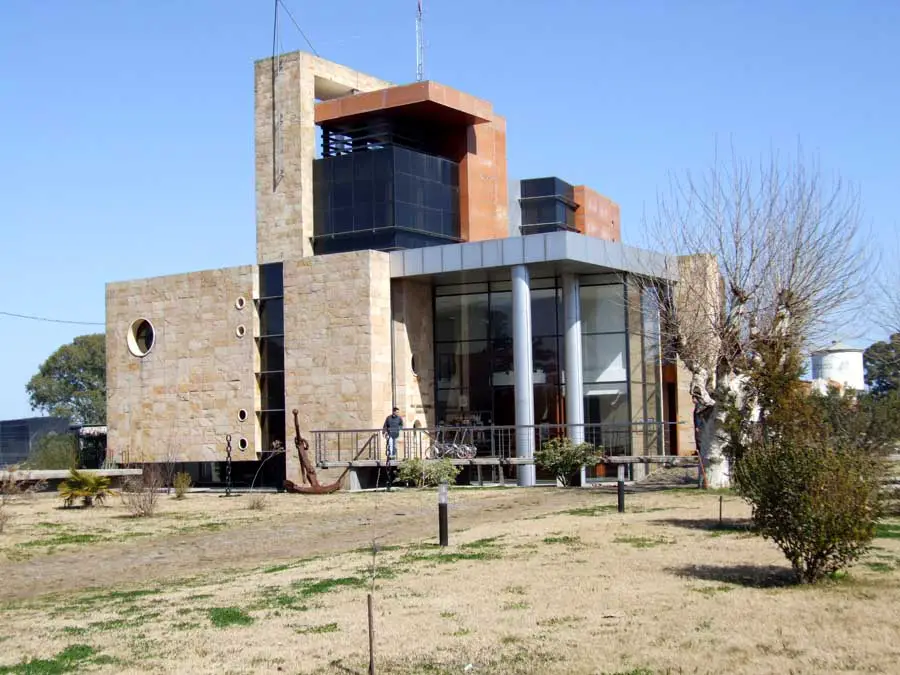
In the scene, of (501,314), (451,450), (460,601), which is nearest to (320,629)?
(460,601)

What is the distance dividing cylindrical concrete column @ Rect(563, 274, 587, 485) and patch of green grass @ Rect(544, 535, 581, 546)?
15.6m

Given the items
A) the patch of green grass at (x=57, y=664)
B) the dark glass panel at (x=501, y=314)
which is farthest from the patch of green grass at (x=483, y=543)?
the dark glass panel at (x=501, y=314)

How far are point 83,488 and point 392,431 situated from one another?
9.34m

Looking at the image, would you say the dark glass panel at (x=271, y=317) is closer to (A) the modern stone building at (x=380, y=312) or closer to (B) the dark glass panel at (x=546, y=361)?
(A) the modern stone building at (x=380, y=312)

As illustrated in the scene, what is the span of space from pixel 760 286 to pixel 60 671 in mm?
19956

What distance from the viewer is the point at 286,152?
120 ft

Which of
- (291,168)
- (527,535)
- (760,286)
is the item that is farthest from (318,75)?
(527,535)

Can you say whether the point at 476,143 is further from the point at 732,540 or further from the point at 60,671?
the point at 60,671

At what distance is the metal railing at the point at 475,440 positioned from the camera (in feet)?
110

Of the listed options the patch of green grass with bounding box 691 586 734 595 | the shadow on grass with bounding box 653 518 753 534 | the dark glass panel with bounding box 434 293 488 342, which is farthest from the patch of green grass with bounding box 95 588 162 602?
the dark glass panel with bounding box 434 293 488 342

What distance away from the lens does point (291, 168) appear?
120 ft

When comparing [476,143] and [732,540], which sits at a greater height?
[476,143]

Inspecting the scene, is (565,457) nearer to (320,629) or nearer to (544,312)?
(544,312)

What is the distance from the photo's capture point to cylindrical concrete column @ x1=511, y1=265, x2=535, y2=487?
107 ft
